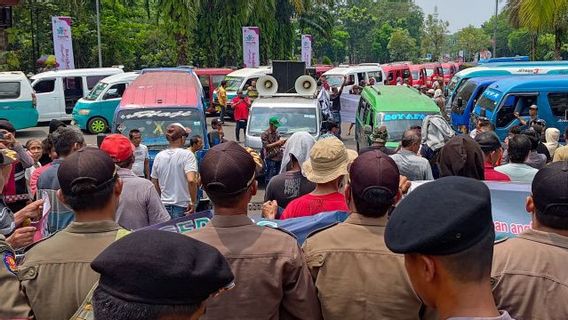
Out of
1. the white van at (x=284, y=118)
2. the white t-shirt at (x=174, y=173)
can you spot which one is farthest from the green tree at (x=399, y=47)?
the white t-shirt at (x=174, y=173)

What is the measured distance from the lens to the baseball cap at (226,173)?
9.48 feet

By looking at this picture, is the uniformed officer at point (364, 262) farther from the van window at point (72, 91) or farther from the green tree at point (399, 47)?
the green tree at point (399, 47)

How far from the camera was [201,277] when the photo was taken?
161 centimetres

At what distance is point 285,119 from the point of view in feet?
41.4

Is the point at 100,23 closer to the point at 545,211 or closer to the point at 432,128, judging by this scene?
the point at 432,128

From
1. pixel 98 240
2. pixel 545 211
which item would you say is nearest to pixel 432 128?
pixel 545 211

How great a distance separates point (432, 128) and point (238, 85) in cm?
1558

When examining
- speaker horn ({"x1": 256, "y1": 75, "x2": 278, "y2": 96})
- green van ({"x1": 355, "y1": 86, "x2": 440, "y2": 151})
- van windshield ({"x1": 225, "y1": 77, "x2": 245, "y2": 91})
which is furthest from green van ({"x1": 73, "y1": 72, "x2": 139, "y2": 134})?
green van ({"x1": 355, "y1": 86, "x2": 440, "y2": 151})

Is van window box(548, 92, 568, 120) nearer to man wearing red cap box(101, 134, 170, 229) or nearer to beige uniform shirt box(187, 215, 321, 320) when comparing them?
man wearing red cap box(101, 134, 170, 229)

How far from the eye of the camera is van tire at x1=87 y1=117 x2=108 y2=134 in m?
20.0

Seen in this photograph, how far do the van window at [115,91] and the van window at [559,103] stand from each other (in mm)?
12837

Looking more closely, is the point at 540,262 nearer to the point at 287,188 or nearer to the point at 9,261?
the point at 9,261

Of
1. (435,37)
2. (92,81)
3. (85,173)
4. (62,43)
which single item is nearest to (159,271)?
(85,173)

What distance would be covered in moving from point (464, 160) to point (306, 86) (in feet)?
31.0
